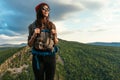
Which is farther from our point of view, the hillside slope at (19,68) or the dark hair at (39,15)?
the hillside slope at (19,68)

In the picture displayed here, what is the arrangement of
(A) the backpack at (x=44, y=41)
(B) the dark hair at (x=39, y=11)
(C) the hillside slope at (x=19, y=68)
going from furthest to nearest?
1. (C) the hillside slope at (x=19, y=68)
2. (B) the dark hair at (x=39, y=11)
3. (A) the backpack at (x=44, y=41)

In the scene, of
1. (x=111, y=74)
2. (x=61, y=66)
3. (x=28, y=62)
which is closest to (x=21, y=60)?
(x=28, y=62)

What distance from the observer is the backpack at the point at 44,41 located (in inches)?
396

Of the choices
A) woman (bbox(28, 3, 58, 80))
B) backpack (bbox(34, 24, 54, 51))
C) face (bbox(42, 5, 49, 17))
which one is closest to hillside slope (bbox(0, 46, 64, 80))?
woman (bbox(28, 3, 58, 80))

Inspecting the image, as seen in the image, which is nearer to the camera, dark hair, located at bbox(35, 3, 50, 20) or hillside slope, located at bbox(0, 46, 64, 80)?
dark hair, located at bbox(35, 3, 50, 20)

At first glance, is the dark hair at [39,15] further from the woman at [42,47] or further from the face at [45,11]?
the face at [45,11]

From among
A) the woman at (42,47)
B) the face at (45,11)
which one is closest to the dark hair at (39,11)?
the woman at (42,47)

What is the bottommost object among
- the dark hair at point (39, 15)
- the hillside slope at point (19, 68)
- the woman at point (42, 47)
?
the hillside slope at point (19, 68)

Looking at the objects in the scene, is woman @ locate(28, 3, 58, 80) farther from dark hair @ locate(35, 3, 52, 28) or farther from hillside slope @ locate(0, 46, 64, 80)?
hillside slope @ locate(0, 46, 64, 80)

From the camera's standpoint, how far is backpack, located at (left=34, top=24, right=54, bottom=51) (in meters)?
10.1

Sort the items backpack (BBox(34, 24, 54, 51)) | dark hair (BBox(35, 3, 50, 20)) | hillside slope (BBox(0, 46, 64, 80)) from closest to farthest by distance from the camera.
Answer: backpack (BBox(34, 24, 54, 51)) → dark hair (BBox(35, 3, 50, 20)) → hillside slope (BBox(0, 46, 64, 80))

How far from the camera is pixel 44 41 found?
10.1 metres

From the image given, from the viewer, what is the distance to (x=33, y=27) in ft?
33.3

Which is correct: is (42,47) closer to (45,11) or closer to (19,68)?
(45,11)
